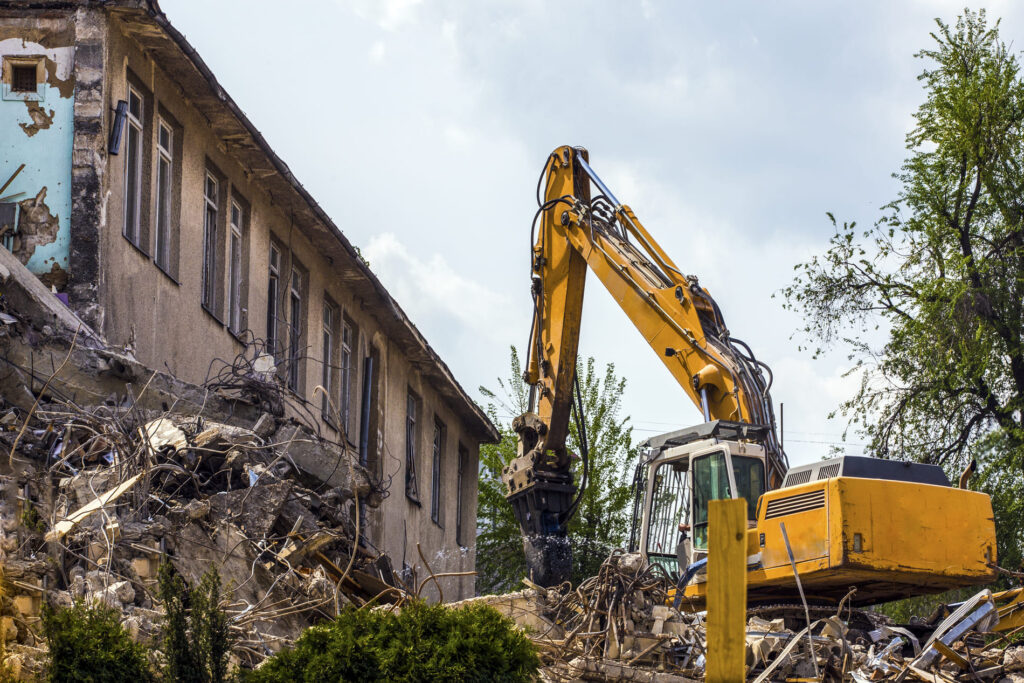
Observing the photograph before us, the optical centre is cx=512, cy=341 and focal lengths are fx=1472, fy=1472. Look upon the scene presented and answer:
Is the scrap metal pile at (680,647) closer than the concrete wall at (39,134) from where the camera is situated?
Yes

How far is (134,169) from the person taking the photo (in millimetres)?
15883

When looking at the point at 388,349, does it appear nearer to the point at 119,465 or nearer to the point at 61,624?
the point at 119,465

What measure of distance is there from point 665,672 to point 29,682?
491cm

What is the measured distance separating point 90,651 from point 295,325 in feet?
44.7

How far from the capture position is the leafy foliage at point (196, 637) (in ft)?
26.7

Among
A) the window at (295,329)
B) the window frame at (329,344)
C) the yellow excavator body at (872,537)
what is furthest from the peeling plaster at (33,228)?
the window frame at (329,344)

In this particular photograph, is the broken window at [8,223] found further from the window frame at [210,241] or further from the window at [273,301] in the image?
the window at [273,301]

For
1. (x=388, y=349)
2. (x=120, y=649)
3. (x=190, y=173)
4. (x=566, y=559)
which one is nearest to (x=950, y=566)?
(x=566, y=559)

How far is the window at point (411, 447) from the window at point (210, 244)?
880 centimetres

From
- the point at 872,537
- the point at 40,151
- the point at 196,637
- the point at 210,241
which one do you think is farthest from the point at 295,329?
the point at 196,637

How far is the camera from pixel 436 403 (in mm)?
30125

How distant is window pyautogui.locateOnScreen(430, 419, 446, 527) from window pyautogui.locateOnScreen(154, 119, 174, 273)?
1273 centimetres

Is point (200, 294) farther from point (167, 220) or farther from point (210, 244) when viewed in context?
point (167, 220)

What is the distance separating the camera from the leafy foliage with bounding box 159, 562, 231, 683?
8.15 m
